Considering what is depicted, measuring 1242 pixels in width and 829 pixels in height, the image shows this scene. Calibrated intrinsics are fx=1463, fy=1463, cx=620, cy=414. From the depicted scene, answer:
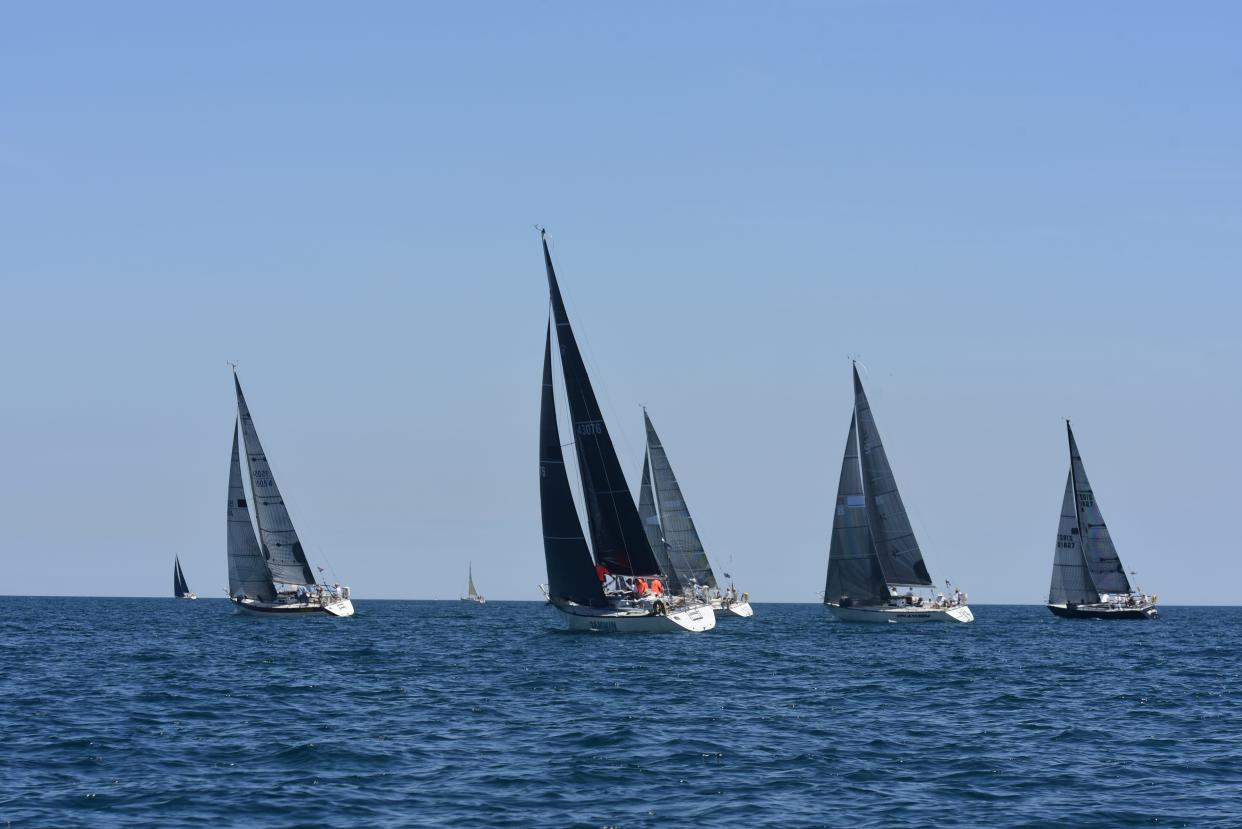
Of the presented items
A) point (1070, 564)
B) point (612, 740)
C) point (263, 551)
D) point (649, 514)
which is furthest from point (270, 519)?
point (612, 740)

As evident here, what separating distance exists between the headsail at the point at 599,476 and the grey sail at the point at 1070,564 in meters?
44.3

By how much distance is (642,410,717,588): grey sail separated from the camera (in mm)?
95188

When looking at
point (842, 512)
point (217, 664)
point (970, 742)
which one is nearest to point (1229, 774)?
point (970, 742)

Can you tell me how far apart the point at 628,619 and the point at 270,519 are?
3767cm

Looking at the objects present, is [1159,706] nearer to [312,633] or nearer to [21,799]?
[21,799]

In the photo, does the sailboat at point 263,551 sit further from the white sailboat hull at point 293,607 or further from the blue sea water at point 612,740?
the blue sea water at point 612,740

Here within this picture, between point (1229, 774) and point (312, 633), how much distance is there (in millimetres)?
57760

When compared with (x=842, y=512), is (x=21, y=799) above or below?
below

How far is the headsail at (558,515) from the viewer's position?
2495 inches

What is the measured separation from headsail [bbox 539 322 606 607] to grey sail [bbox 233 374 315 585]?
34.5 m

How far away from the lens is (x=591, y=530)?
2584 inches

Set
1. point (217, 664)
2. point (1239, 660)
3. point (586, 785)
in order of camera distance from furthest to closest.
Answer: point (1239, 660) → point (217, 664) → point (586, 785)

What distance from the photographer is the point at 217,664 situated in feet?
175

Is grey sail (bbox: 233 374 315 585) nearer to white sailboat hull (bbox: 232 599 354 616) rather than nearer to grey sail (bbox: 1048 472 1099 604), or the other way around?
white sailboat hull (bbox: 232 599 354 616)
